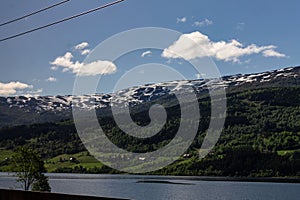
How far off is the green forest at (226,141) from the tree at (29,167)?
18.0 m

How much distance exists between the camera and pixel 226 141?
112 meters

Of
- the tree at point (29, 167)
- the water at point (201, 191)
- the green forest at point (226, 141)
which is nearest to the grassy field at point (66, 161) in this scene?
the green forest at point (226, 141)

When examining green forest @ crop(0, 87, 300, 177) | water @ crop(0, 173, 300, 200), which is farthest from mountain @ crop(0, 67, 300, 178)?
water @ crop(0, 173, 300, 200)

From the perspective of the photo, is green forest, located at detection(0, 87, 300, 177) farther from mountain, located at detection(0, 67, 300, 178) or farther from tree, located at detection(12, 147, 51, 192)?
tree, located at detection(12, 147, 51, 192)

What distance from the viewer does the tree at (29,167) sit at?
37.6 meters

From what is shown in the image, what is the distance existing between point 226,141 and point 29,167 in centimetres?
7967

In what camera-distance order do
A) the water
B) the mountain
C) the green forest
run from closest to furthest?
the water → the mountain → the green forest

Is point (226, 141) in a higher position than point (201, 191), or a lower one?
higher

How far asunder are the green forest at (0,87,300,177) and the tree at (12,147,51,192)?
59.1 ft

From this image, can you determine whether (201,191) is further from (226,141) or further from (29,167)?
(226,141)

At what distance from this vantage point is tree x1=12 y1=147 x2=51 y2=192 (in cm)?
3759

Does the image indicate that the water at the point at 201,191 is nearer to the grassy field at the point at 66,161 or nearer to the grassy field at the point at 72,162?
the grassy field at the point at 72,162

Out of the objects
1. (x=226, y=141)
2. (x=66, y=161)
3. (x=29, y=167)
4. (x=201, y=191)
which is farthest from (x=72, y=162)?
→ (x=29, y=167)

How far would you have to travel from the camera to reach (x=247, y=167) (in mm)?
83500
